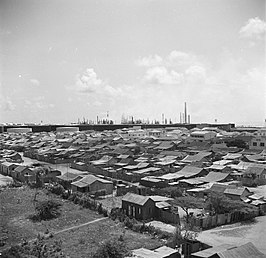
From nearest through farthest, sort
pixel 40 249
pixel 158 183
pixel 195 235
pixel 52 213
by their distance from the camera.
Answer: pixel 40 249 < pixel 195 235 < pixel 52 213 < pixel 158 183

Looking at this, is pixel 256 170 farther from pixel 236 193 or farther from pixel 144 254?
pixel 144 254

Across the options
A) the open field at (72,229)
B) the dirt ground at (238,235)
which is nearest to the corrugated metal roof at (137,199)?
the open field at (72,229)

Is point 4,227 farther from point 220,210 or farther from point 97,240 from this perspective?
point 220,210

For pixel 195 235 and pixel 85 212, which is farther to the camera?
pixel 85 212

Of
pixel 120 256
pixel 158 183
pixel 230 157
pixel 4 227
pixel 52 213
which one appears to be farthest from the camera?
pixel 230 157

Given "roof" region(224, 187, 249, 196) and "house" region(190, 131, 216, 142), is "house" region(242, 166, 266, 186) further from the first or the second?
"house" region(190, 131, 216, 142)

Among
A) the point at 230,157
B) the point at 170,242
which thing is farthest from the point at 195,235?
the point at 230,157

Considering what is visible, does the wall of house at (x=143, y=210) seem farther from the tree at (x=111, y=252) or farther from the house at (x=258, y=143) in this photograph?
the house at (x=258, y=143)
